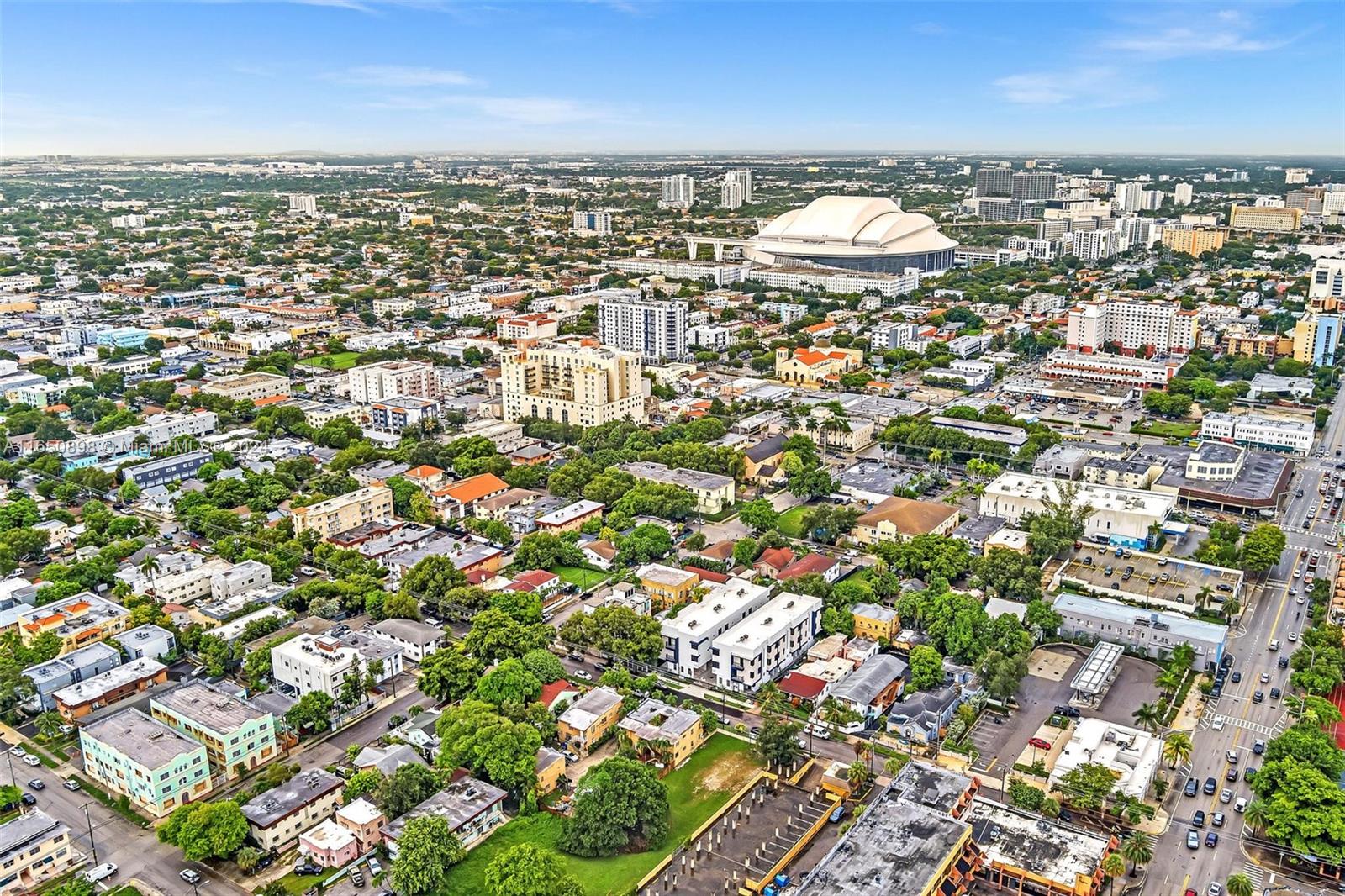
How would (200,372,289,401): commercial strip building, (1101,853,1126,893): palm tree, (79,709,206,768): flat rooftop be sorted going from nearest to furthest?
(1101,853,1126,893): palm tree, (79,709,206,768): flat rooftop, (200,372,289,401): commercial strip building

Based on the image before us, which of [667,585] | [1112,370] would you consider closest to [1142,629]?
[667,585]

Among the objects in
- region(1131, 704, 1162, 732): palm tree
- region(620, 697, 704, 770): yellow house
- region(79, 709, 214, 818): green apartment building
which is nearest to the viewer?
region(79, 709, 214, 818): green apartment building

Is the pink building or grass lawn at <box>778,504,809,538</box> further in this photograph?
grass lawn at <box>778,504,809,538</box>

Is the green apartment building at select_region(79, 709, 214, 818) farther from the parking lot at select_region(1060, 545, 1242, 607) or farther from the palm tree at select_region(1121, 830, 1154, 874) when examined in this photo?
the parking lot at select_region(1060, 545, 1242, 607)

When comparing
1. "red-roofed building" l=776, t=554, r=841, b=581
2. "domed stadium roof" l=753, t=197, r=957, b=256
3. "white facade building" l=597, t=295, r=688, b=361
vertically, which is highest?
"domed stadium roof" l=753, t=197, r=957, b=256

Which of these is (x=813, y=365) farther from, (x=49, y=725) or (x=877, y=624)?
(x=49, y=725)

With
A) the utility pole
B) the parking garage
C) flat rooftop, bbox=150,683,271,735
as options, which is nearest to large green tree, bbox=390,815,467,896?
flat rooftop, bbox=150,683,271,735

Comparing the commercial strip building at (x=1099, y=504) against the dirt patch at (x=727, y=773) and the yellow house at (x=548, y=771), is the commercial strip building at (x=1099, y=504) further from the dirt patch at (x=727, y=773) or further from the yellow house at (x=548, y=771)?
the yellow house at (x=548, y=771)
